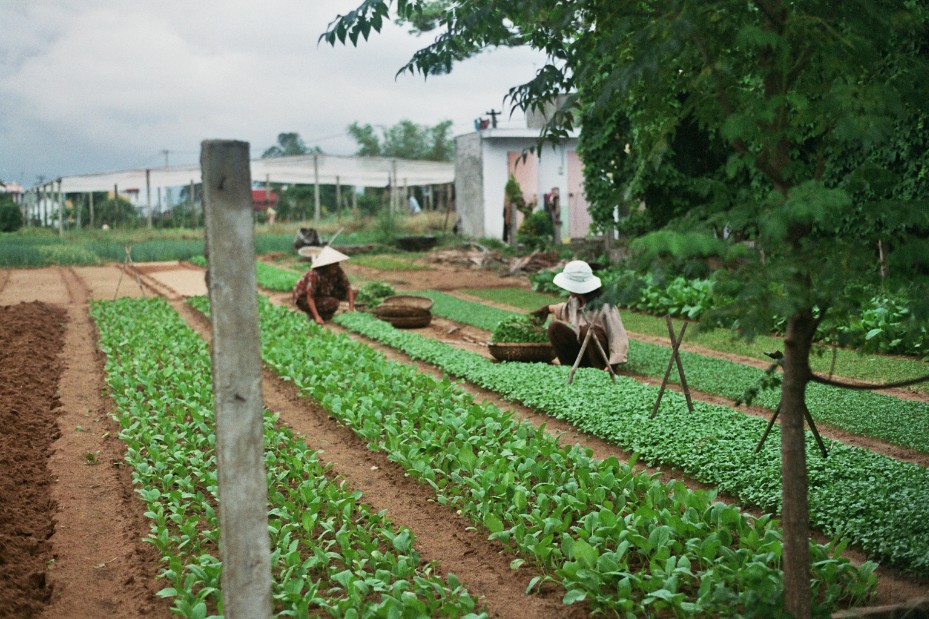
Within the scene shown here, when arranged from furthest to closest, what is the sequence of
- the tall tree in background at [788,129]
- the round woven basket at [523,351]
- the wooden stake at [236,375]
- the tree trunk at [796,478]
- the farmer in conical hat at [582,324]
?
the round woven basket at [523,351] < the farmer in conical hat at [582,324] < the tree trunk at [796,478] < the tall tree in background at [788,129] < the wooden stake at [236,375]

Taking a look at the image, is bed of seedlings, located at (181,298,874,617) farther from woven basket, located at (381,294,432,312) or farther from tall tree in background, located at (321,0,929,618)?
woven basket, located at (381,294,432,312)

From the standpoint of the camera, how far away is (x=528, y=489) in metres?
5.72

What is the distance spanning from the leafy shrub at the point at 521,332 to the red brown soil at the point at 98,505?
96 centimetres

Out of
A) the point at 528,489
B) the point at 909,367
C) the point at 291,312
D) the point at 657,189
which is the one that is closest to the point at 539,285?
the point at 657,189

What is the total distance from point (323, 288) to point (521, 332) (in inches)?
200

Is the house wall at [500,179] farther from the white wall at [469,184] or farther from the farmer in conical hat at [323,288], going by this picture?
the farmer in conical hat at [323,288]

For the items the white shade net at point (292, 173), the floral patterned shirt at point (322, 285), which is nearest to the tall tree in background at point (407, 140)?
the white shade net at point (292, 173)

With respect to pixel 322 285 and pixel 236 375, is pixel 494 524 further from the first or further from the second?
pixel 322 285

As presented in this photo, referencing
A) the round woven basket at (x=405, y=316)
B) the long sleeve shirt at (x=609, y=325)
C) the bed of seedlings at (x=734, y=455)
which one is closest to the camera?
the bed of seedlings at (x=734, y=455)

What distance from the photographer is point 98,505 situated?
19.6ft

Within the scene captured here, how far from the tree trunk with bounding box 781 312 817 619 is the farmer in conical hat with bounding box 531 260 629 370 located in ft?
17.8

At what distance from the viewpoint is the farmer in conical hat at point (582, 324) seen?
366 inches

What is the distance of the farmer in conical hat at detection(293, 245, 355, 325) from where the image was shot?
14.0m

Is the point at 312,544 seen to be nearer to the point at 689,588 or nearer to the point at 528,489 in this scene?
the point at 528,489
